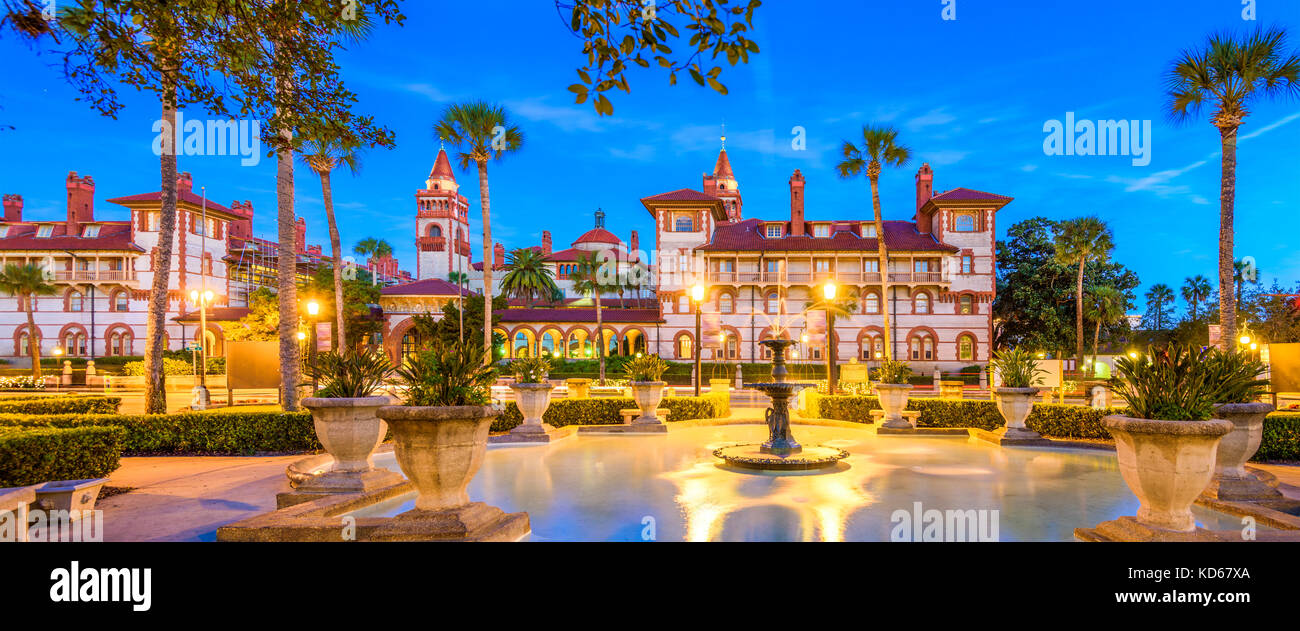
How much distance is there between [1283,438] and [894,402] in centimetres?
673

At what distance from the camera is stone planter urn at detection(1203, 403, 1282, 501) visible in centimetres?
642

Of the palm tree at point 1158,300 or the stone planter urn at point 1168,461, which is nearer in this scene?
the stone planter urn at point 1168,461

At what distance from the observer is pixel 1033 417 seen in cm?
1287

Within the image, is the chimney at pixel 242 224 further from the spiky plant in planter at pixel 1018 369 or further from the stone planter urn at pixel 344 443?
the spiky plant in planter at pixel 1018 369

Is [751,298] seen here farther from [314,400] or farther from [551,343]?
[314,400]

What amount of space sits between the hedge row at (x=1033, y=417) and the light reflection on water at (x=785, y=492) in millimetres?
1483

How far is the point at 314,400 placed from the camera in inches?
273

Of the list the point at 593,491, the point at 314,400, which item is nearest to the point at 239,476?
the point at 314,400

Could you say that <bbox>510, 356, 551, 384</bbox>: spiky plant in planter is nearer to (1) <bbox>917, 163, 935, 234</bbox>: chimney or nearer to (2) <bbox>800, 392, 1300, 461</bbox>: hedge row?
(2) <bbox>800, 392, 1300, 461</bbox>: hedge row

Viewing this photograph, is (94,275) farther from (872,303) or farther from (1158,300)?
(1158,300)

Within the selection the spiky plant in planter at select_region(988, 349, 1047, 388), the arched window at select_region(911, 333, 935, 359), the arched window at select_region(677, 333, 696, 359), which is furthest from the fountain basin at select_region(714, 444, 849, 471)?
the arched window at select_region(911, 333, 935, 359)

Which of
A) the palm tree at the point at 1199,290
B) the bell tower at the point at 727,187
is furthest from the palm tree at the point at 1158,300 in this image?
Answer: the bell tower at the point at 727,187

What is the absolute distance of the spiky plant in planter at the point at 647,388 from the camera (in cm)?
1414
